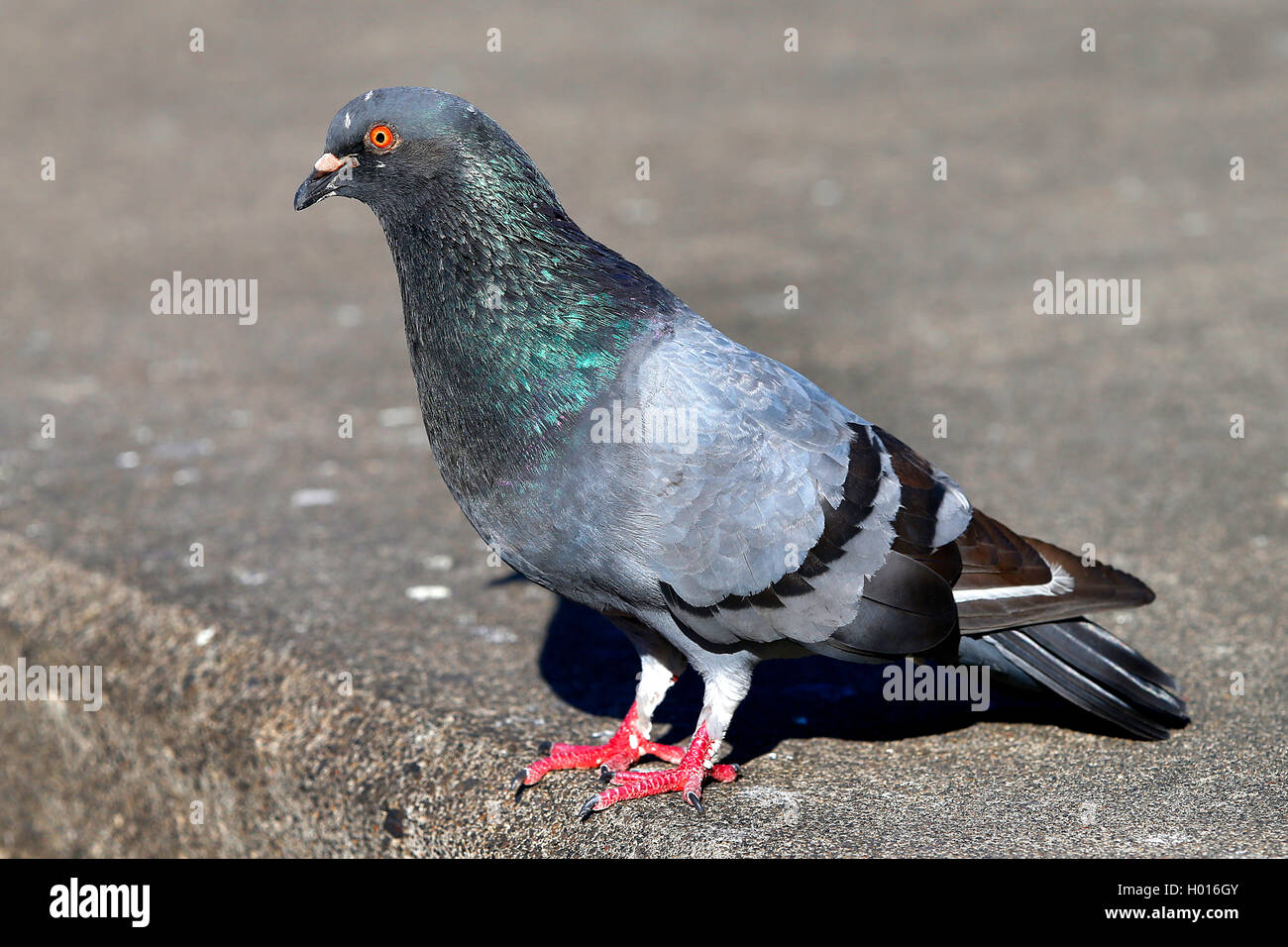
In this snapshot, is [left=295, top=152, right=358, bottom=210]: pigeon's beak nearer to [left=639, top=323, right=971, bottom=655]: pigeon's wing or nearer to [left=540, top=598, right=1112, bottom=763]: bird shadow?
[left=639, top=323, right=971, bottom=655]: pigeon's wing

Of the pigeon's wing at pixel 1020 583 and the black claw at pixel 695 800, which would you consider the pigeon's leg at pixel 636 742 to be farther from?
the pigeon's wing at pixel 1020 583

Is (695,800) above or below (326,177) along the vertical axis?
below

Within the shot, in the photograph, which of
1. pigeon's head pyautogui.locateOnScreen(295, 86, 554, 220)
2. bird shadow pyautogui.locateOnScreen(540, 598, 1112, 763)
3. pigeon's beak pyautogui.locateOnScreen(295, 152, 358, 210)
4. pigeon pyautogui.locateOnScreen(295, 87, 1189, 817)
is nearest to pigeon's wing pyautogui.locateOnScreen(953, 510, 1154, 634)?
pigeon pyautogui.locateOnScreen(295, 87, 1189, 817)

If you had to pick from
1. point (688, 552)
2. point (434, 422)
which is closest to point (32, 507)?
point (434, 422)

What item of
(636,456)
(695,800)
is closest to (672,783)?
(695,800)

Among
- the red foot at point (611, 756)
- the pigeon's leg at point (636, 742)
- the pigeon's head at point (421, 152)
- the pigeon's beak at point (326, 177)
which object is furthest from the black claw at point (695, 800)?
the pigeon's beak at point (326, 177)

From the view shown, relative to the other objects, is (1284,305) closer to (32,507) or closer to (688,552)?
(688,552)

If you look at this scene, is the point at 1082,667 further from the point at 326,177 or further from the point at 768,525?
the point at 326,177
